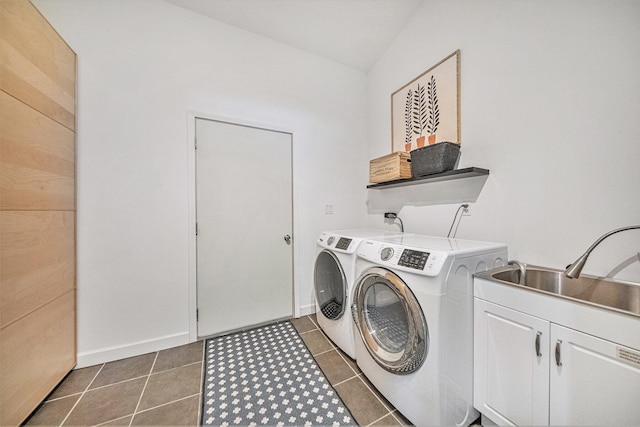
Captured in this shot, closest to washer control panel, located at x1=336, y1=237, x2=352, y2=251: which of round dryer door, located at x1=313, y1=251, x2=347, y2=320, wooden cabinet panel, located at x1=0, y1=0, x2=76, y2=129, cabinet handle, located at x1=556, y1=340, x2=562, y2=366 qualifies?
round dryer door, located at x1=313, y1=251, x2=347, y2=320

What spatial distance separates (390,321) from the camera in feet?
4.74

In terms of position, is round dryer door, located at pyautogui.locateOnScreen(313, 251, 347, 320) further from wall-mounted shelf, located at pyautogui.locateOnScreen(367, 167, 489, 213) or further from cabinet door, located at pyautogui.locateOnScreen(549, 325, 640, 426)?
cabinet door, located at pyautogui.locateOnScreen(549, 325, 640, 426)

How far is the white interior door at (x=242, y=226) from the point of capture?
2.08m

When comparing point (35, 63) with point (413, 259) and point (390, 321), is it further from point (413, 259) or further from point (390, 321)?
point (390, 321)

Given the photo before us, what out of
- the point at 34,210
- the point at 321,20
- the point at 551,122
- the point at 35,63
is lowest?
the point at 34,210

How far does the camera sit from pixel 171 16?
1.97 metres

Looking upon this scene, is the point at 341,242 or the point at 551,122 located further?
the point at 341,242

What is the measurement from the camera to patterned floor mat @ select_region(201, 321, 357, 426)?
1.29 m

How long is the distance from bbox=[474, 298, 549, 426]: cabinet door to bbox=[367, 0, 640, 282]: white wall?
57 cm

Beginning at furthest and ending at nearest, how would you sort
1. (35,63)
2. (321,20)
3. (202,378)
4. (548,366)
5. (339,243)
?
1. (321,20)
2. (339,243)
3. (202,378)
4. (35,63)
5. (548,366)

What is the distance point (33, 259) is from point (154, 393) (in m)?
1.06

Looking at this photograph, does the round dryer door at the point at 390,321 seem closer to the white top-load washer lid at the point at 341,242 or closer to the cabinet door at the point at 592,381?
the white top-load washer lid at the point at 341,242

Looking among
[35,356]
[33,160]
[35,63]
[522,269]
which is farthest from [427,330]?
[35,63]

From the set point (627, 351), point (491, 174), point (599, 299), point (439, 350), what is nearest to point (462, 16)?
point (491, 174)
